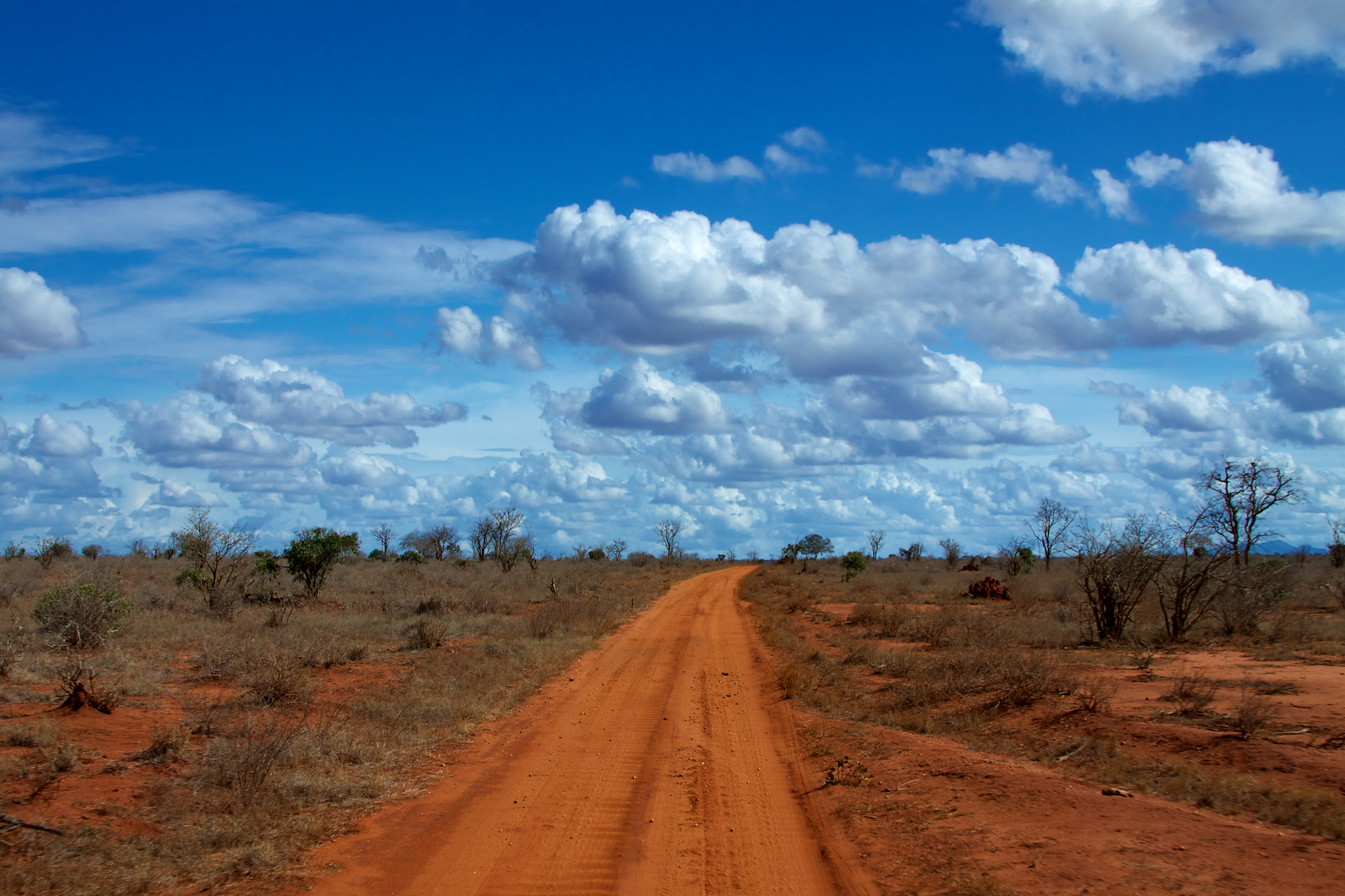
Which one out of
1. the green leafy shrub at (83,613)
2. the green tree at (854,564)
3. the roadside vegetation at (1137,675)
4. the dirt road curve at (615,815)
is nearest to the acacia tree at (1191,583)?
the roadside vegetation at (1137,675)

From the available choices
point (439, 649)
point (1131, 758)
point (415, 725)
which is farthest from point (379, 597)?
point (1131, 758)

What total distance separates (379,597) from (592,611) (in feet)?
30.9

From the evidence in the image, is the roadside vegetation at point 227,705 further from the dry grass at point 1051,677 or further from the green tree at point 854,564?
the green tree at point 854,564

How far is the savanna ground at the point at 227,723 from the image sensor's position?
652 cm

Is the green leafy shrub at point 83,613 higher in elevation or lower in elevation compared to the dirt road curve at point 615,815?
higher

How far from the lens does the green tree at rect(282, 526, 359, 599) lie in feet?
91.1

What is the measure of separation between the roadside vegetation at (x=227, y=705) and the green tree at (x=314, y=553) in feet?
Answer: 0.23

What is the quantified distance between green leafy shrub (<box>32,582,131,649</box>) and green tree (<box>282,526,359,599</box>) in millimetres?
10252

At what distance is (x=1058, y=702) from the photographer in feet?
38.7

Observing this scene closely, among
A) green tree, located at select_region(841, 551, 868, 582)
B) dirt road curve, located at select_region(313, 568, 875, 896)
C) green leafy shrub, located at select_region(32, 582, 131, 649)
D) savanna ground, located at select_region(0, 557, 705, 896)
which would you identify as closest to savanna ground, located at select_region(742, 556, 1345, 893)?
dirt road curve, located at select_region(313, 568, 875, 896)

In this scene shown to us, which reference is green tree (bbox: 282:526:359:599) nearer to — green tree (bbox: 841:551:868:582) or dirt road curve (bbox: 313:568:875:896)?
dirt road curve (bbox: 313:568:875:896)

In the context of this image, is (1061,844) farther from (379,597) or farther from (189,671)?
(379,597)

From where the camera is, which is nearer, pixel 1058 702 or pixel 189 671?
pixel 1058 702

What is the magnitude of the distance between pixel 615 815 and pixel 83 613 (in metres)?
13.8
